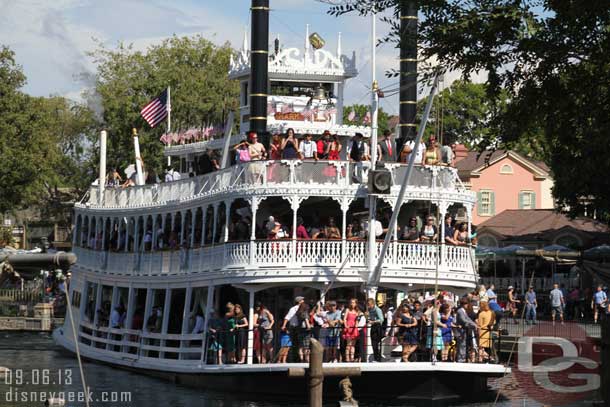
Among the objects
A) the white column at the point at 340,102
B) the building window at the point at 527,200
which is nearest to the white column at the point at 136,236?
the white column at the point at 340,102

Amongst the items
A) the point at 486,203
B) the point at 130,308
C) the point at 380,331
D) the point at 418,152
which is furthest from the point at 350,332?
the point at 486,203

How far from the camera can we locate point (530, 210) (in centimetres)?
7394

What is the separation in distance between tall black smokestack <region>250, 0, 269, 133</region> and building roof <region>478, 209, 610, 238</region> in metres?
31.3

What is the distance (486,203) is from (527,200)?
2.58 meters

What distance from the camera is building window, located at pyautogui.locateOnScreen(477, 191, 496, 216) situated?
79.2 metres

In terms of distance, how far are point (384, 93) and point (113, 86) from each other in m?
46.3

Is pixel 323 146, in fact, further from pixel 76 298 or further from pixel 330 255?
pixel 76 298

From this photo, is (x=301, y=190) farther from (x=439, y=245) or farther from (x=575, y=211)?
(x=575, y=211)

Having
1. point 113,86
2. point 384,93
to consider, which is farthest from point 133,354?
point 113,86

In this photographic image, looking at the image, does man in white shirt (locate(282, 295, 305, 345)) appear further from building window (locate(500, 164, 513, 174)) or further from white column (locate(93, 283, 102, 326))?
building window (locate(500, 164, 513, 174))

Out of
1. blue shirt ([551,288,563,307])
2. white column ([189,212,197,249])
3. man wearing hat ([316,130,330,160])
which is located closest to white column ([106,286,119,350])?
white column ([189,212,197,249])

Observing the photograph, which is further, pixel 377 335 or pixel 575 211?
pixel 575 211

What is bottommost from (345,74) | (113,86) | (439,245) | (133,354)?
(133,354)

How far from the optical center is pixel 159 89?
229ft
